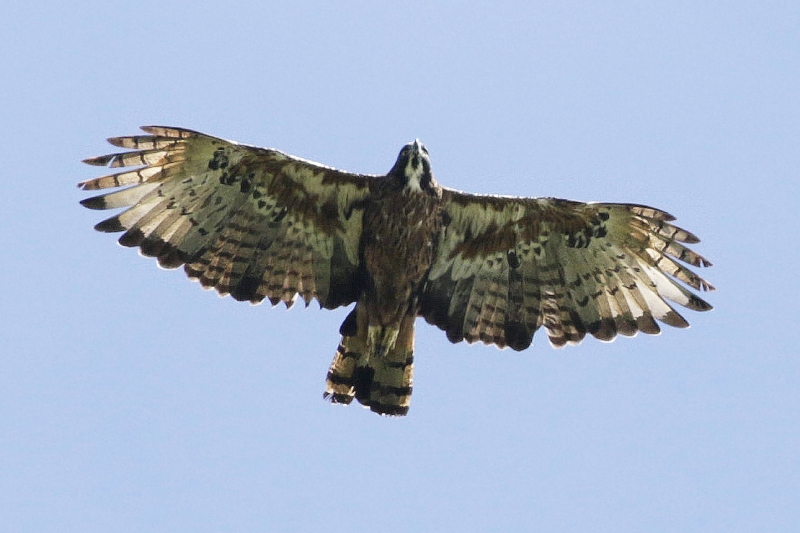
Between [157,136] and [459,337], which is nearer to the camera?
[157,136]

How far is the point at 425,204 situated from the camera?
13.4 metres

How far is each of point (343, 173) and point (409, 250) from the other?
3.17 ft

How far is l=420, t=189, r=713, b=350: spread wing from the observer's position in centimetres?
1364

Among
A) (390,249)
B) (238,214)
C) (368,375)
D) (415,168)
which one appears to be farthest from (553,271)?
(238,214)

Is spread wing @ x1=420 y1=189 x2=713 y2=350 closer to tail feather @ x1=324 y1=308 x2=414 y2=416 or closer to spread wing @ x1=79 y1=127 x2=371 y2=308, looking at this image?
tail feather @ x1=324 y1=308 x2=414 y2=416

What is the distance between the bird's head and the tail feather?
141 centimetres

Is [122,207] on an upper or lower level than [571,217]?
lower

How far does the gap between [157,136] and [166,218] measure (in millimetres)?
804

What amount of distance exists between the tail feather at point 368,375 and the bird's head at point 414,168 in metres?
1.41

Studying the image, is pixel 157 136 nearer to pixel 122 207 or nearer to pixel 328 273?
pixel 122 207

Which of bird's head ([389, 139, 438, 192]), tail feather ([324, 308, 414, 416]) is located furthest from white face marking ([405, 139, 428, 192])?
tail feather ([324, 308, 414, 416])

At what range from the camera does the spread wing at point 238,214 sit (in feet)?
43.5

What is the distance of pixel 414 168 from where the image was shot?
13234mm

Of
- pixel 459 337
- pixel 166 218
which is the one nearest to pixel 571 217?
pixel 459 337
